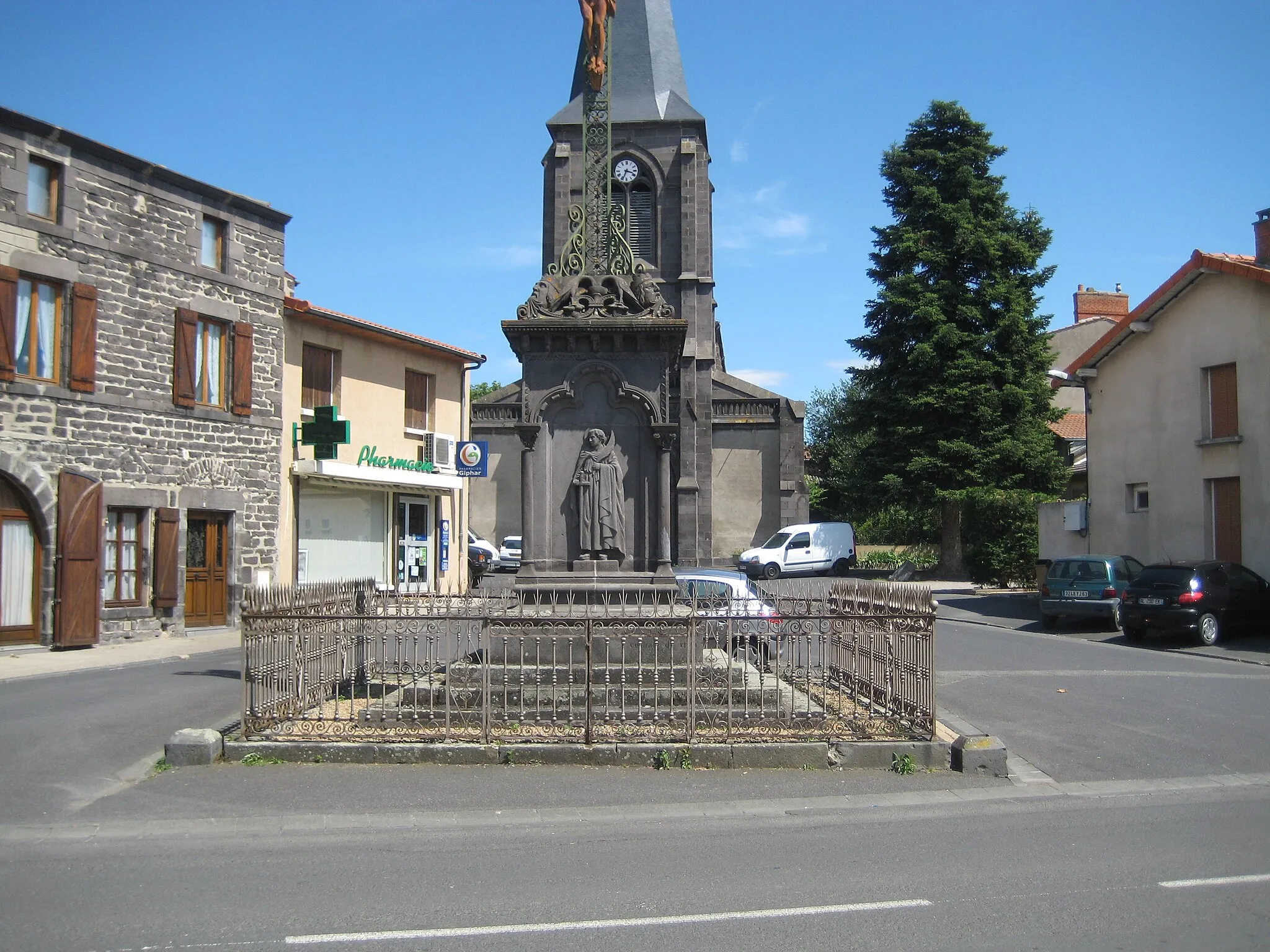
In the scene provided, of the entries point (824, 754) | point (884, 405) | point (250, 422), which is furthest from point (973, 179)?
point (824, 754)

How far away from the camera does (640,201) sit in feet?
144

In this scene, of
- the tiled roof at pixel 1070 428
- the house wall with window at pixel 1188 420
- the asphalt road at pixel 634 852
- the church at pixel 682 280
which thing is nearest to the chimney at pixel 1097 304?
the tiled roof at pixel 1070 428

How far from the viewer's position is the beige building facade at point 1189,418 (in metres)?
20.8

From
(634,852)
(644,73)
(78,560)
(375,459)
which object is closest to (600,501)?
(634,852)

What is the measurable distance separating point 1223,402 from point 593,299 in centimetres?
1705

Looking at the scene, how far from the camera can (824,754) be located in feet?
27.0

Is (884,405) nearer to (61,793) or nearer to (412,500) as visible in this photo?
(412,500)

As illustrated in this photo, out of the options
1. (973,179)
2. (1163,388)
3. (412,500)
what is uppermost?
(973,179)

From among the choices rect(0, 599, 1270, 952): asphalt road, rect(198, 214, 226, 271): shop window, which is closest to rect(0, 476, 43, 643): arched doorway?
rect(198, 214, 226, 271): shop window

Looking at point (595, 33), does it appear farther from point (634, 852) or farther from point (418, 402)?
point (418, 402)

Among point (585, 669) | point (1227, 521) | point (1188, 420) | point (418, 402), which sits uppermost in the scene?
point (418, 402)

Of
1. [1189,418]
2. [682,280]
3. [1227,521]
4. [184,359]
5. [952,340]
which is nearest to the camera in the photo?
[184,359]

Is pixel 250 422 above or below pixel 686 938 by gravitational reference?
above

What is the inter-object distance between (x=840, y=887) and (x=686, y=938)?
45.7 inches
